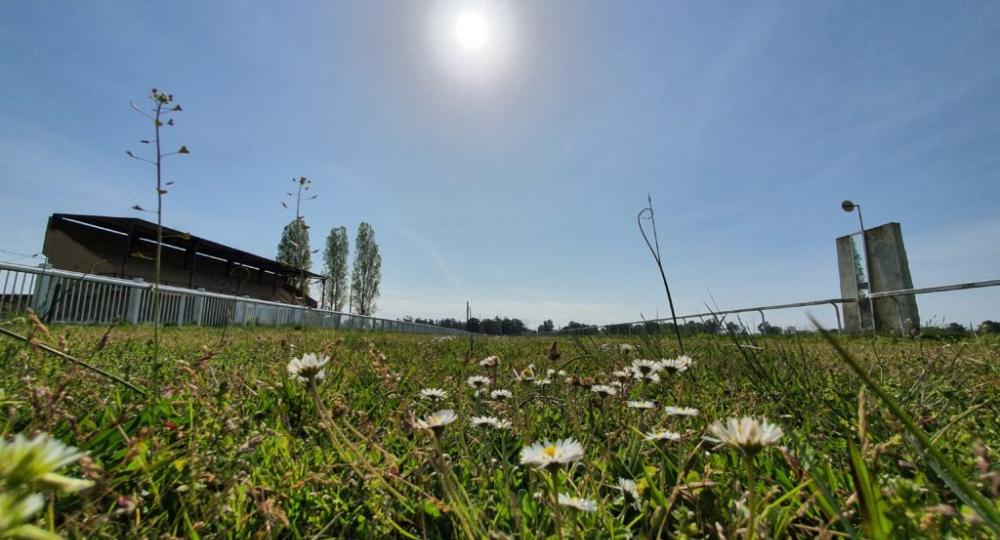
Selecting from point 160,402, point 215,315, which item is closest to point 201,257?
point 215,315

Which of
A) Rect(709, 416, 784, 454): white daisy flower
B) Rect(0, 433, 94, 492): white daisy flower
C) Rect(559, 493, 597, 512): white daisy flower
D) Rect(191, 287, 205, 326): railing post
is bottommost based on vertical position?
Rect(559, 493, 597, 512): white daisy flower

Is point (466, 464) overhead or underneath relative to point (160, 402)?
underneath

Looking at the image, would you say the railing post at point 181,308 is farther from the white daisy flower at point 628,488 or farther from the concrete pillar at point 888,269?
the concrete pillar at point 888,269

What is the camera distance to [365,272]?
5288 cm

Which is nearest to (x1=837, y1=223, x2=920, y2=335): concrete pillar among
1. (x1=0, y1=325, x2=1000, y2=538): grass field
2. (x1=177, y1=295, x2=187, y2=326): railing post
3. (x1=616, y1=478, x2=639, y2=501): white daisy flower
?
(x1=0, y1=325, x2=1000, y2=538): grass field

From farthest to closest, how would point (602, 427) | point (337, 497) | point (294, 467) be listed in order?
point (602, 427), point (294, 467), point (337, 497)

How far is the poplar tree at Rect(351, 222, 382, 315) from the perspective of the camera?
52.7m

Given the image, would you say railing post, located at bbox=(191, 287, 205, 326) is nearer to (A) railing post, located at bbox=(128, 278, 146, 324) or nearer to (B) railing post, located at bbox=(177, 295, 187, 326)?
(B) railing post, located at bbox=(177, 295, 187, 326)

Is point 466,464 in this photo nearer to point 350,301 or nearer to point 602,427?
point 602,427

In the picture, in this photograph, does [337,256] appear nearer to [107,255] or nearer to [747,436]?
[107,255]

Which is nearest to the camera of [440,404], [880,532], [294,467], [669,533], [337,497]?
[880,532]

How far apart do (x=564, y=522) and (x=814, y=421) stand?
1.28 metres

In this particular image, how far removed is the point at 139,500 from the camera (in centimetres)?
100

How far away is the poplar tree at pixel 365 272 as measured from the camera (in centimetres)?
5269
